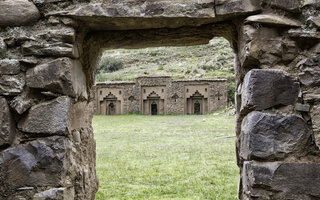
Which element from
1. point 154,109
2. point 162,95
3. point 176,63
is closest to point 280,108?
point 162,95

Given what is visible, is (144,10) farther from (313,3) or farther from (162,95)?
(162,95)

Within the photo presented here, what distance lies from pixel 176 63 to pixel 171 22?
34661 millimetres

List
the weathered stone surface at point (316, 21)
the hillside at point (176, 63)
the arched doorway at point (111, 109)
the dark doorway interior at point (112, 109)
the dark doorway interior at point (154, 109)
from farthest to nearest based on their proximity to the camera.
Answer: the hillside at point (176, 63) → the dark doorway interior at point (154, 109) → the dark doorway interior at point (112, 109) → the arched doorway at point (111, 109) → the weathered stone surface at point (316, 21)

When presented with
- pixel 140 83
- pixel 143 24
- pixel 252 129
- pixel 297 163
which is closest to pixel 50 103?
pixel 143 24

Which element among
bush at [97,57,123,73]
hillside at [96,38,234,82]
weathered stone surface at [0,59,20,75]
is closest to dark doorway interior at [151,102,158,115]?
hillside at [96,38,234,82]

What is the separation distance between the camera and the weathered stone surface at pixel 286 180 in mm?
2146

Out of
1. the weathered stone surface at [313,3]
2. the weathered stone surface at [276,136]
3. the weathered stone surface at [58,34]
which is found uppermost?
the weathered stone surface at [313,3]

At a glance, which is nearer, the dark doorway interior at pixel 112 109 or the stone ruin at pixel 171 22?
the stone ruin at pixel 171 22

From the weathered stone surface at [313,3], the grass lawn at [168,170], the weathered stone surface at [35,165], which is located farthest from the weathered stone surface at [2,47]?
the grass lawn at [168,170]

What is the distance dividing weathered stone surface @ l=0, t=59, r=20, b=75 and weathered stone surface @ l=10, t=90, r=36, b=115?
190 mm

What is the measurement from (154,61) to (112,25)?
3781 cm

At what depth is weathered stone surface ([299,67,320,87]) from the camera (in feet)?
7.23

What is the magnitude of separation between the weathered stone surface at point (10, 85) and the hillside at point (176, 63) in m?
26.2

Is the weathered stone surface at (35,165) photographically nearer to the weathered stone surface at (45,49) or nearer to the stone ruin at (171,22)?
the stone ruin at (171,22)
